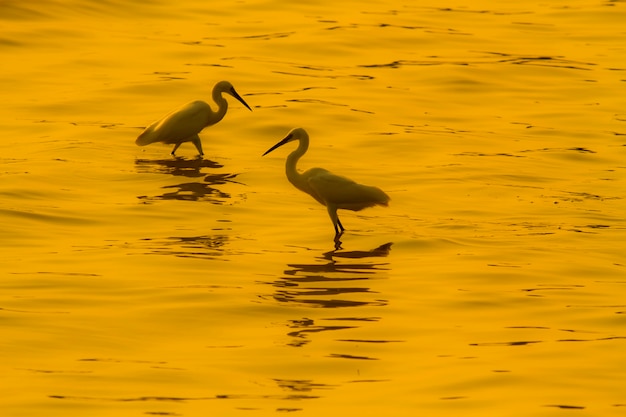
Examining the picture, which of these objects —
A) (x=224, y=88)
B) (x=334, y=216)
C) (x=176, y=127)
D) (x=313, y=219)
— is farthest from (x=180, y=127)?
(x=334, y=216)

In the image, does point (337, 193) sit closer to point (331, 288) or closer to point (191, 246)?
point (191, 246)

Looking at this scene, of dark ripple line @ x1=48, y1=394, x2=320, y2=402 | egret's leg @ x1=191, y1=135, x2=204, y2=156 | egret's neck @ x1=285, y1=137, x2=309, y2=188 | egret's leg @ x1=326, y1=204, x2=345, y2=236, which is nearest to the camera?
dark ripple line @ x1=48, y1=394, x2=320, y2=402

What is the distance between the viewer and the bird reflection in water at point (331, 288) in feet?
37.1

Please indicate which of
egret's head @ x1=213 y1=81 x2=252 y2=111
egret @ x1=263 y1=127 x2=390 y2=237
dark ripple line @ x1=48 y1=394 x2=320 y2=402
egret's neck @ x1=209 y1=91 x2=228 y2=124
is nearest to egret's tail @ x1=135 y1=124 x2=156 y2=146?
egret's neck @ x1=209 y1=91 x2=228 y2=124

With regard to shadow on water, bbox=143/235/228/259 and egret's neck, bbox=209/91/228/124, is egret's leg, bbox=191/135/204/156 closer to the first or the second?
egret's neck, bbox=209/91/228/124

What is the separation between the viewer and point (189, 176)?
17.0m

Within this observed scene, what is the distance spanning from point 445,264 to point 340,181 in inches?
63.5

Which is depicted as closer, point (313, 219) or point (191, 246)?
point (191, 246)

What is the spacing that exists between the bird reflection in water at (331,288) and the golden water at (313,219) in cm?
3

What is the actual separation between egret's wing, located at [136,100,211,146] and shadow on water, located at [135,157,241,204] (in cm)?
26

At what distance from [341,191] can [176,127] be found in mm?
3836

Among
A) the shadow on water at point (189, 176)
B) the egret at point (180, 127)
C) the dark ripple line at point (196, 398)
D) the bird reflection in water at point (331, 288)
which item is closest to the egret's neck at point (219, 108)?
the egret at point (180, 127)

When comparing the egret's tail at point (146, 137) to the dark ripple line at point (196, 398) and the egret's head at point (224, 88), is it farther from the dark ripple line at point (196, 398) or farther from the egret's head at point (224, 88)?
the dark ripple line at point (196, 398)

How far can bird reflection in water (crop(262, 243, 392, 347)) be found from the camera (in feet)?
37.1
